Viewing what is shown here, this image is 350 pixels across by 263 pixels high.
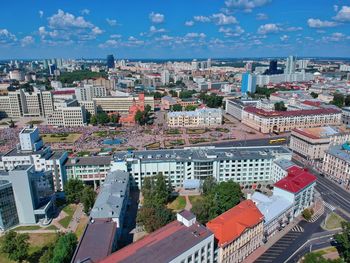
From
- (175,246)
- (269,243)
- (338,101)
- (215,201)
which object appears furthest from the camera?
(338,101)

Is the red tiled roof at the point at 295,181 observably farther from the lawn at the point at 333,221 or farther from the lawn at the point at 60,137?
the lawn at the point at 60,137

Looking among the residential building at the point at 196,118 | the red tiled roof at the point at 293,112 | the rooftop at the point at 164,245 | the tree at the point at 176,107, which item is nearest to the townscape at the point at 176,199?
the rooftop at the point at 164,245

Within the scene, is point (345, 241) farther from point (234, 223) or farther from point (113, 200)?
point (113, 200)

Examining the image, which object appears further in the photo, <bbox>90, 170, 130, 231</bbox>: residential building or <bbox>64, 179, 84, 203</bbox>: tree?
<bbox>64, 179, 84, 203</bbox>: tree

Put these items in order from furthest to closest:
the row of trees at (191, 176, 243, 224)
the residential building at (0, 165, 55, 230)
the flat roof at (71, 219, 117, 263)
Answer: the residential building at (0, 165, 55, 230), the row of trees at (191, 176, 243, 224), the flat roof at (71, 219, 117, 263)

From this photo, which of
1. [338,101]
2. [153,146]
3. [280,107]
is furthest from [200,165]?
[338,101]

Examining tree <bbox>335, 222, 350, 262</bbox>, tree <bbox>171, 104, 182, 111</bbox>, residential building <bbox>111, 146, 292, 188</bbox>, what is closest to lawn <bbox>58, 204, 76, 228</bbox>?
residential building <bbox>111, 146, 292, 188</bbox>

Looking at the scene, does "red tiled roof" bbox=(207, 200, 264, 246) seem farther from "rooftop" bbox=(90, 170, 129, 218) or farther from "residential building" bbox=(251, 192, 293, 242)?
"rooftop" bbox=(90, 170, 129, 218)
